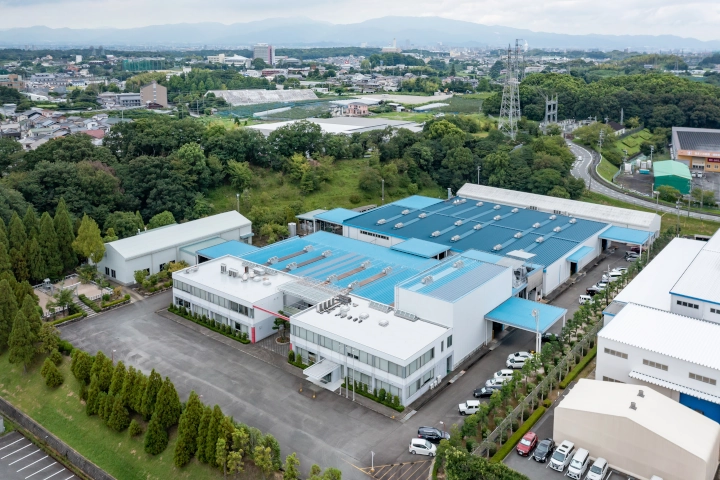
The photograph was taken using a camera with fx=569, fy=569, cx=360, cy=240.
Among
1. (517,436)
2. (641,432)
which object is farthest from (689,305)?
(517,436)

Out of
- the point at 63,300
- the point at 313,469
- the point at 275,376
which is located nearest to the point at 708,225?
the point at 275,376

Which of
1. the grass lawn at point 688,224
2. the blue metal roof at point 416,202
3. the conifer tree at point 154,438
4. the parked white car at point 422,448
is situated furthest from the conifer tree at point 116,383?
the grass lawn at point 688,224

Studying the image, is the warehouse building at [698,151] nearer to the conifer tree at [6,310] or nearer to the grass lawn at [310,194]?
the grass lawn at [310,194]

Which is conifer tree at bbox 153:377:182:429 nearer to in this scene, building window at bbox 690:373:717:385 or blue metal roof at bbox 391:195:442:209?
building window at bbox 690:373:717:385

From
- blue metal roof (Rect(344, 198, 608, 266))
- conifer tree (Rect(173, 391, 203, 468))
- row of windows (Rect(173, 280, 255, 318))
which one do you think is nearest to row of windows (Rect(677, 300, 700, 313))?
blue metal roof (Rect(344, 198, 608, 266))

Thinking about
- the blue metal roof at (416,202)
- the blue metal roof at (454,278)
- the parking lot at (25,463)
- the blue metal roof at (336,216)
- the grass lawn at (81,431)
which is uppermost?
the blue metal roof at (416,202)

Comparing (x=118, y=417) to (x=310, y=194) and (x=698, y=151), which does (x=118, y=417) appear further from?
(x=698, y=151)
